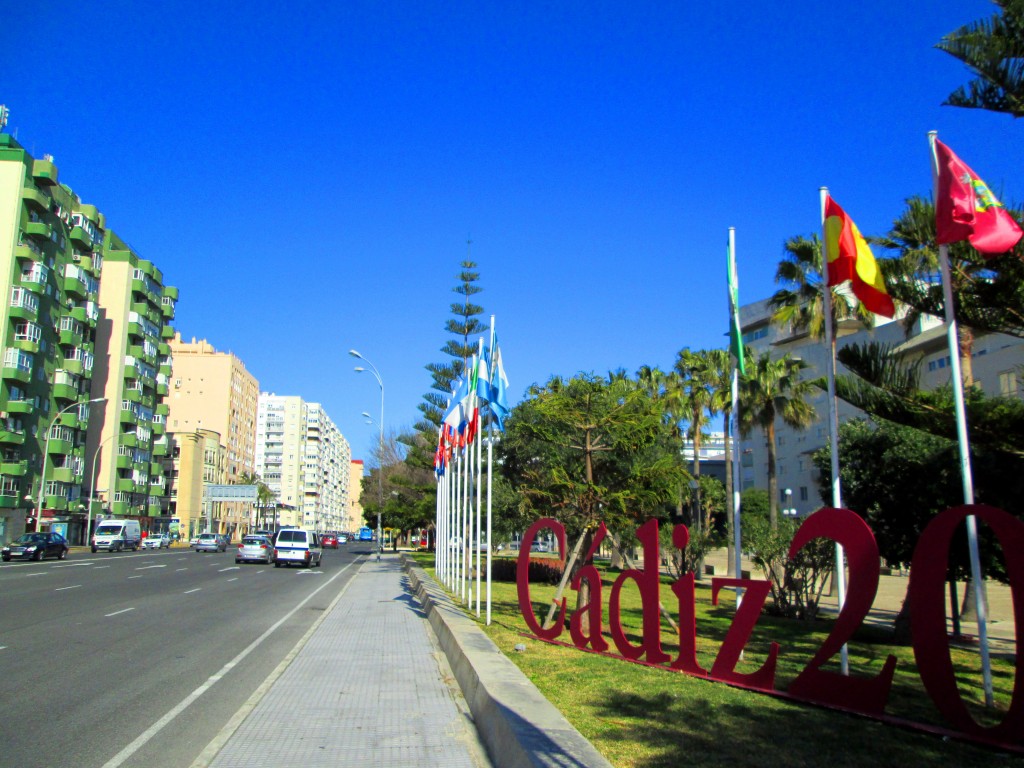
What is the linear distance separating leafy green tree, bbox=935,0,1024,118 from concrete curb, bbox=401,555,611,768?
28.0 feet

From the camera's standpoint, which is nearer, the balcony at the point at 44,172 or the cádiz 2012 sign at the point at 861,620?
the cádiz 2012 sign at the point at 861,620

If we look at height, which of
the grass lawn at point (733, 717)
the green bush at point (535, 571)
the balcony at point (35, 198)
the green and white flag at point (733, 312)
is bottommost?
the green bush at point (535, 571)

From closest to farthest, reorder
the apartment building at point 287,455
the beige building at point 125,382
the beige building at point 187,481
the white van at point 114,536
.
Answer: the white van at point 114,536 < the beige building at point 125,382 < the beige building at point 187,481 < the apartment building at point 287,455

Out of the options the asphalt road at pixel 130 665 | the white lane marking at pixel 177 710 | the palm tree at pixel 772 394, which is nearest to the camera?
the white lane marking at pixel 177 710

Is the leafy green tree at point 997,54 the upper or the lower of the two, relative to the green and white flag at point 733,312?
upper

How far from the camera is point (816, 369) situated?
191 feet

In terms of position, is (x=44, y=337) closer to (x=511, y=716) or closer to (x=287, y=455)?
(x=511, y=716)

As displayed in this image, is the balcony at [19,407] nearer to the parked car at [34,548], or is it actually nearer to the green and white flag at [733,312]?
the parked car at [34,548]

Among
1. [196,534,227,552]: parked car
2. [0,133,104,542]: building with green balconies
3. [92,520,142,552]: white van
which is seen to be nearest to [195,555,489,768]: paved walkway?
[92,520,142,552]: white van

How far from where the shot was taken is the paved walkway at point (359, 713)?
6.44 m

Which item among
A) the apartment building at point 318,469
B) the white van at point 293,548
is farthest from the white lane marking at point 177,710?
the apartment building at point 318,469

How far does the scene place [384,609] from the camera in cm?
1961

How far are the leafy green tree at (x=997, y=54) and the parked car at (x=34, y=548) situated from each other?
1765 inches

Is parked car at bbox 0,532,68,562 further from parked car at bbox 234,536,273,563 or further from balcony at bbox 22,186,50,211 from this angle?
balcony at bbox 22,186,50,211
